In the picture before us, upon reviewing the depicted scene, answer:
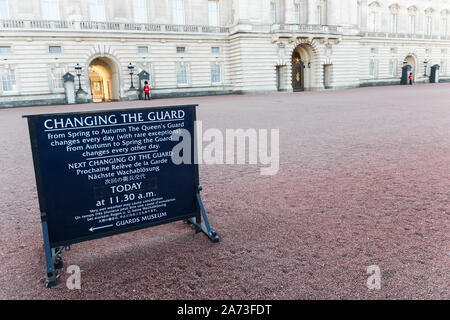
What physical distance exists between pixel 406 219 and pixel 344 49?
40.3 m

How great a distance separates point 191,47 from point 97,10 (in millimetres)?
9048

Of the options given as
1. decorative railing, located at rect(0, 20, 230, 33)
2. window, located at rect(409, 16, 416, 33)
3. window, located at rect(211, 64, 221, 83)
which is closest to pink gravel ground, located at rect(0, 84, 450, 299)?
decorative railing, located at rect(0, 20, 230, 33)

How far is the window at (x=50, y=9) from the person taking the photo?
96.6 ft

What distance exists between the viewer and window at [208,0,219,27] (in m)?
36.5

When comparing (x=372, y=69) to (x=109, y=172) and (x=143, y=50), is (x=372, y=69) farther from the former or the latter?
(x=109, y=172)

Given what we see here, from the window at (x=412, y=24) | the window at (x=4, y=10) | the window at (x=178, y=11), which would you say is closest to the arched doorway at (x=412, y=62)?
the window at (x=412, y=24)

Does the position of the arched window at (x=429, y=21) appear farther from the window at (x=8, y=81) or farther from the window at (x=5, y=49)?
the window at (x=8, y=81)

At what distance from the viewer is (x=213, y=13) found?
3669cm

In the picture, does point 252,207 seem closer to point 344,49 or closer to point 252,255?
point 252,255

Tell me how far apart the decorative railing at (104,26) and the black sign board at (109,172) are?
30754mm

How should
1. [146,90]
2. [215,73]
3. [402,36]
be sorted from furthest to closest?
[402,36], [215,73], [146,90]

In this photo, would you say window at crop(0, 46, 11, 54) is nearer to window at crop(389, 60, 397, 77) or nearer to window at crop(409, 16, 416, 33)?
window at crop(389, 60, 397, 77)

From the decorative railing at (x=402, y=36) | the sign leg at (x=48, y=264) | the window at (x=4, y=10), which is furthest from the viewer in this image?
the decorative railing at (x=402, y=36)

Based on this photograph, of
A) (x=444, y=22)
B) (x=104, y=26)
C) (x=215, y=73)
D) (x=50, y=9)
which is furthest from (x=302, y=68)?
(x=444, y=22)
